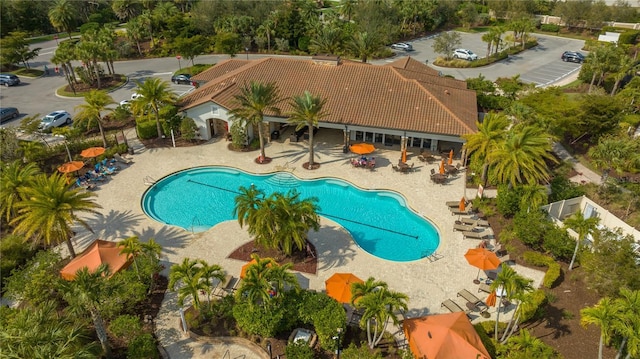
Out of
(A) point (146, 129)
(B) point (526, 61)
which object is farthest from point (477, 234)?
(B) point (526, 61)

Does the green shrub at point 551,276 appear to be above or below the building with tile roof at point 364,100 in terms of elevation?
below

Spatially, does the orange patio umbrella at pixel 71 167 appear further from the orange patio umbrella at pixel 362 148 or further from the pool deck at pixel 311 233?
the orange patio umbrella at pixel 362 148

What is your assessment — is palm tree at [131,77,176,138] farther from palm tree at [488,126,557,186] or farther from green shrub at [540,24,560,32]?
green shrub at [540,24,560,32]

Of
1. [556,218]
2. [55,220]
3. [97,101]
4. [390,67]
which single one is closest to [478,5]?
[390,67]

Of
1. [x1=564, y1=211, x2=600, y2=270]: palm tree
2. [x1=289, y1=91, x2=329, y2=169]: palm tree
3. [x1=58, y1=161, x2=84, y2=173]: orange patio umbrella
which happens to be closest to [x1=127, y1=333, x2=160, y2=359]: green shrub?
[x1=58, y1=161, x2=84, y2=173]: orange patio umbrella

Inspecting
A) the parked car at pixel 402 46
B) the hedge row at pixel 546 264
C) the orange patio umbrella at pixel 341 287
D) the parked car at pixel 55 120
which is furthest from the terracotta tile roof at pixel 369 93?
the parked car at pixel 402 46
